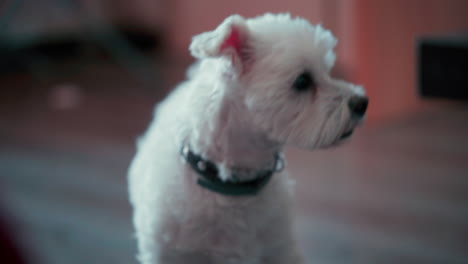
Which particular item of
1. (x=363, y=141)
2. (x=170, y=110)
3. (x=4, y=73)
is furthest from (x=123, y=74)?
(x=170, y=110)

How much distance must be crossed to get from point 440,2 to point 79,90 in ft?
7.35

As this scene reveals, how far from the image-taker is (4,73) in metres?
3.66

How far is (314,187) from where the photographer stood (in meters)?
1.88

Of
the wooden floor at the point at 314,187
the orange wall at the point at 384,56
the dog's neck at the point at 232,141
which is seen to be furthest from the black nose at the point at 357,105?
the orange wall at the point at 384,56

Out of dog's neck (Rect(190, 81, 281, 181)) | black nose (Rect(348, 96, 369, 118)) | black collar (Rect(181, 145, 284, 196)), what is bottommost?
black collar (Rect(181, 145, 284, 196))

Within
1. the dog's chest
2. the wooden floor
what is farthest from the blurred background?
the dog's chest

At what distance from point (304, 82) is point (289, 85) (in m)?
0.03

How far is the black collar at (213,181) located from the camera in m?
→ 0.90

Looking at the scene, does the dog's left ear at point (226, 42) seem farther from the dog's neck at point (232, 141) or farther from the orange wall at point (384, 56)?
the orange wall at point (384, 56)

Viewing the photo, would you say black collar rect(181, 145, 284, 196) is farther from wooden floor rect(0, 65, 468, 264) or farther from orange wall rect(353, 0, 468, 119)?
orange wall rect(353, 0, 468, 119)

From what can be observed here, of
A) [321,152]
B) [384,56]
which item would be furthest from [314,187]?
[384,56]

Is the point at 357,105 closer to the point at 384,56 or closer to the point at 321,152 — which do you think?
the point at 321,152

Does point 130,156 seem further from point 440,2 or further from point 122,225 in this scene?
point 440,2

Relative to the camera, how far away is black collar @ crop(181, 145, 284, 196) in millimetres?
905
